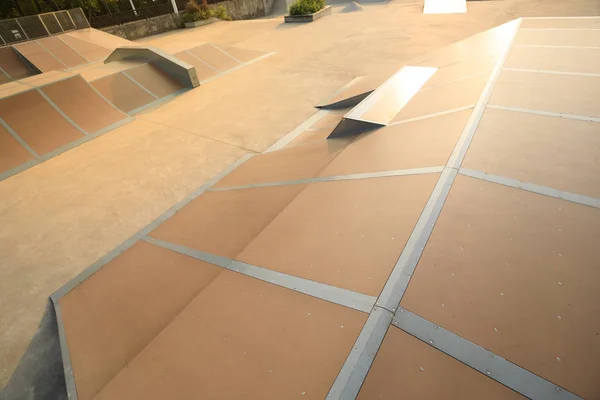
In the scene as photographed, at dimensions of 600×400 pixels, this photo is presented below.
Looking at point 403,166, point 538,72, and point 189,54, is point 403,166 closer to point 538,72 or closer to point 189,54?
point 538,72

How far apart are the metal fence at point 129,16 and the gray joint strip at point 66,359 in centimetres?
2487

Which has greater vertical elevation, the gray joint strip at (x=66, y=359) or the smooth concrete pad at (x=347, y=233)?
the smooth concrete pad at (x=347, y=233)

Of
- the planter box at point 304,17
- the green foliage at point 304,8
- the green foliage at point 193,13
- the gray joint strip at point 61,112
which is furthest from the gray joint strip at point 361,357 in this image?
the green foliage at point 193,13

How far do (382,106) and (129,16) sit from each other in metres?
25.3

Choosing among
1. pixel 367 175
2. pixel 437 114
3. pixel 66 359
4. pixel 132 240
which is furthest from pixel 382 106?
pixel 66 359

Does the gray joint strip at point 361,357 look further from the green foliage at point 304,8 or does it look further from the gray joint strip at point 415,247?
the green foliage at point 304,8

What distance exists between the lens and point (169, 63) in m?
12.7

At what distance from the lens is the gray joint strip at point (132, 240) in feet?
16.4

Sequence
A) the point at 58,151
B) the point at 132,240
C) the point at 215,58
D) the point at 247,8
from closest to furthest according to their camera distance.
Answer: the point at 132,240 < the point at 58,151 < the point at 215,58 < the point at 247,8

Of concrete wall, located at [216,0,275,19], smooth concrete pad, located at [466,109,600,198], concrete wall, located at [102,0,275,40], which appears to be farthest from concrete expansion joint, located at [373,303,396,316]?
concrete wall, located at [216,0,275,19]

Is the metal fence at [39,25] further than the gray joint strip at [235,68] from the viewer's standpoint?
Yes

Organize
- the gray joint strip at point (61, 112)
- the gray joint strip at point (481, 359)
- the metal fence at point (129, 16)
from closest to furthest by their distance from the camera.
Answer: the gray joint strip at point (481, 359)
the gray joint strip at point (61, 112)
the metal fence at point (129, 16)

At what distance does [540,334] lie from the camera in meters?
2.32

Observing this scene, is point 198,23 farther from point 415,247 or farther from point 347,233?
point 415,247
